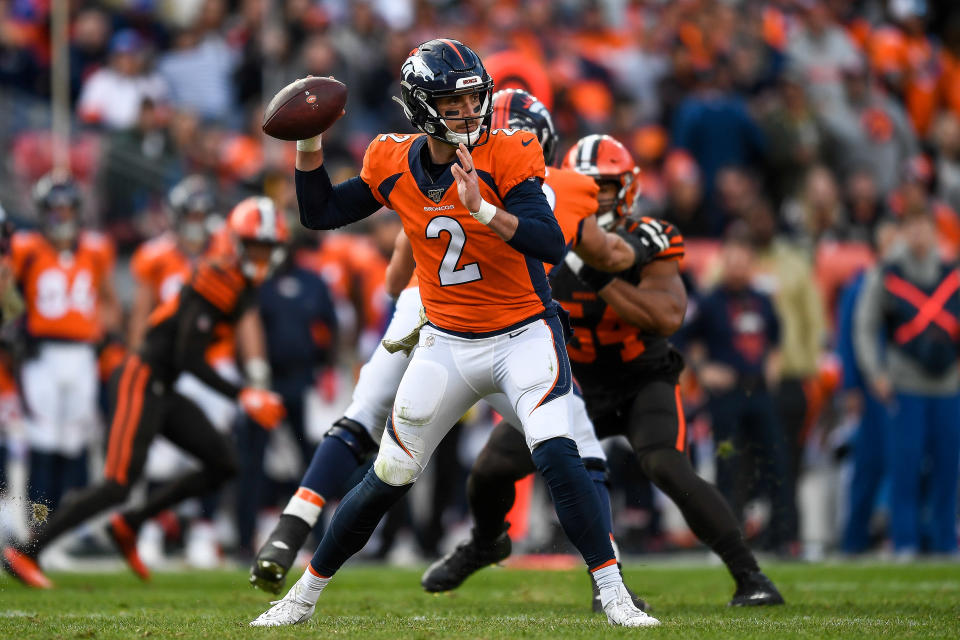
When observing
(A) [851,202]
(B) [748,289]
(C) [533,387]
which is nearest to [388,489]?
(C) [533,387]

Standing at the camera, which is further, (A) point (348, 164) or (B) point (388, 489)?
(A) point (348, 164)

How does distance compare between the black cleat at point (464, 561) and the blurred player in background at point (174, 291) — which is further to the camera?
the blurred player in background at point (174, 291)

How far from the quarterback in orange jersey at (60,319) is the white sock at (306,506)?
12.4 ft

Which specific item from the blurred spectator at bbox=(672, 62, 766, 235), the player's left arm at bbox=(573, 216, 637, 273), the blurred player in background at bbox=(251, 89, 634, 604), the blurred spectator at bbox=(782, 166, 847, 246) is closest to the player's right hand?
the blurred player in background at bbox=(251, 89, 634, 604)

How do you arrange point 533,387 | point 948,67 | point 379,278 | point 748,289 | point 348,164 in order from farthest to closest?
point 948,67 → point 348,164 → point 379,278 → point 748,289 → point 533,387

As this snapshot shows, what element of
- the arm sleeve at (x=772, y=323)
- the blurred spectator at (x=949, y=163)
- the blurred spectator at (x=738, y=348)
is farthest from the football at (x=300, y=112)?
the blurred spectator at (x=949, y=163)

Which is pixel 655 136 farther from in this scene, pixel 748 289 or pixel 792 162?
pixel 748 289

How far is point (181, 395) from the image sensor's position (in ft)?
26.1

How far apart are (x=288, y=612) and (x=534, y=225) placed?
5.38ft

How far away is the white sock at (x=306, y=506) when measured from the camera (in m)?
5.69

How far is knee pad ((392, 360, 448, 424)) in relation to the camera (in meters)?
4.85

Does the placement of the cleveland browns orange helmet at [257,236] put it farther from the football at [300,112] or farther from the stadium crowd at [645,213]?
the football at [300,112]

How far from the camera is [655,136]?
13.2 m

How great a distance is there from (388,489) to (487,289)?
0.78m
